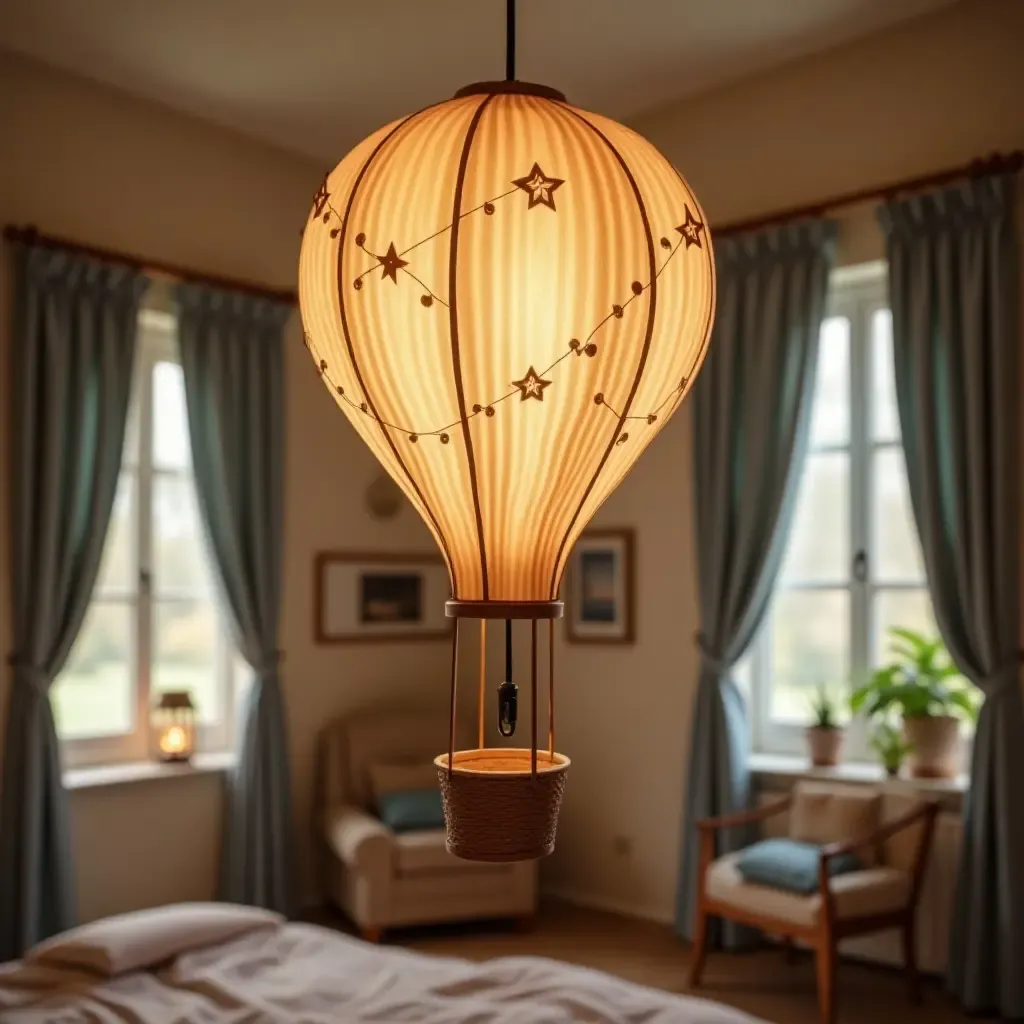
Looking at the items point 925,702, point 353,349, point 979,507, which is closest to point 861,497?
point 979,507

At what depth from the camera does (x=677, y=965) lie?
13.7 ft

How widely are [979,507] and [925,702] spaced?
714 mm

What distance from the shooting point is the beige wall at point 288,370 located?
4.16 metres

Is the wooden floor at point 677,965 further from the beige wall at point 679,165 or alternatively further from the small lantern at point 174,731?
the small lantern at point 174,731

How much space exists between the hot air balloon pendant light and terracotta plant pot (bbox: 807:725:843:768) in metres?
3.16

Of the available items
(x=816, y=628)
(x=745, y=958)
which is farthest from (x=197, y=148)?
(x=745, y=958)

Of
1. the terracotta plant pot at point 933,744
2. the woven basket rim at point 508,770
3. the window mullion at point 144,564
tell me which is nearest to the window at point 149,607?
the window mullion at point 144,564

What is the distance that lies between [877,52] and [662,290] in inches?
135

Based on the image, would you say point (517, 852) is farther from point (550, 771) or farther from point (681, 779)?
point (681, 779)

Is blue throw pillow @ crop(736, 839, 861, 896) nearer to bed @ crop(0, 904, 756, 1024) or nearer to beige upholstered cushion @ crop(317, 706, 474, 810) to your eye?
bed @ crop(0, 904, 756, 1024)

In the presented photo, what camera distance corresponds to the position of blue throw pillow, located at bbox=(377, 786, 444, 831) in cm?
455

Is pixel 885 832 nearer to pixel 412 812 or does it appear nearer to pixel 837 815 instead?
pixel 837 815

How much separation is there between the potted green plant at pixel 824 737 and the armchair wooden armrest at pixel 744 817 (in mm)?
189

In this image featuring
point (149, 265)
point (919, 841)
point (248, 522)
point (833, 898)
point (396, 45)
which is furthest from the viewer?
point (248, 522)
